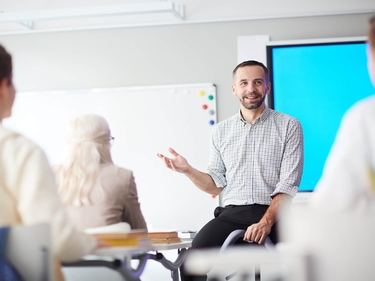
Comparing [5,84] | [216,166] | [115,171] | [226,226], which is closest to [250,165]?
[216,166]

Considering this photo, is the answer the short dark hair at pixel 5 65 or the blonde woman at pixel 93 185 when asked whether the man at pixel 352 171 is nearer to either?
the short dark hair at pixel 5 65

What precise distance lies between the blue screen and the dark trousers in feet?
4.97

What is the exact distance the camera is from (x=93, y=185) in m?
2.34

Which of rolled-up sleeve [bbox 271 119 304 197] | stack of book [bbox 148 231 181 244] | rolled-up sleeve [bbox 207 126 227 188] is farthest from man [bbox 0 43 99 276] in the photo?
rolled-up sleeve [bbox 207 126 227 188]

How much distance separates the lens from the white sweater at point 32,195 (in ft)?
5.17

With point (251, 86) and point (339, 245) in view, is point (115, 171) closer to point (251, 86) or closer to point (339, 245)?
point (339, 245)

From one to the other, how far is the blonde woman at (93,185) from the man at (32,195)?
64cm

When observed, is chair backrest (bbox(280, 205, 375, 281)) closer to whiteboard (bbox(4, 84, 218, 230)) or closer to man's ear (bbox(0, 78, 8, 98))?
man's ear (bbox(0, 78, 8, 98))

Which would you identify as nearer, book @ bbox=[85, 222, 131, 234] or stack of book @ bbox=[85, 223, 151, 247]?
stack of book @ bbox=[85, 223, 151, 247]

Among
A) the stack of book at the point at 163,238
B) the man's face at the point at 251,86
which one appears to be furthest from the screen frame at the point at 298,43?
the stack of book at the point at 163,238

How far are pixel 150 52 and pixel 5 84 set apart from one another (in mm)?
3423

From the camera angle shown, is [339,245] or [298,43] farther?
[298,43]

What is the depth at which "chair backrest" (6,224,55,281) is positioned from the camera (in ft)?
4.82

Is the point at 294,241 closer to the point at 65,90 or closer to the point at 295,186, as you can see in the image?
the point at 295,186
